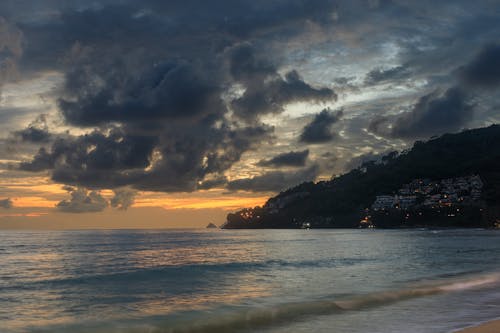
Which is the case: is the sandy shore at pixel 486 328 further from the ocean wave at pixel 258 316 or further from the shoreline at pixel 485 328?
the ocean wave at pixel 258 316

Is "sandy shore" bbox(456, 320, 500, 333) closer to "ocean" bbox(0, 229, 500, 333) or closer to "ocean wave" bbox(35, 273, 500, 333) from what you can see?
"ocean" bbox(0, 229, 500, 333)

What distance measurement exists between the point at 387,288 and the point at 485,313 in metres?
10.3

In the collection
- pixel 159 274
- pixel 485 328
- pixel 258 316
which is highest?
pixel 485 328

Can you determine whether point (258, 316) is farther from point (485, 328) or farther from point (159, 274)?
point (159, 274)

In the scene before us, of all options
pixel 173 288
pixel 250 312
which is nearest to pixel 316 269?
pixel 173 288

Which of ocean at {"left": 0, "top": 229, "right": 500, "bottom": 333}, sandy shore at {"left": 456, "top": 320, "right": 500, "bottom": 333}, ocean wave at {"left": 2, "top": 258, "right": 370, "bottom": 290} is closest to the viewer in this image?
sandy shore at {"left": 456, "top": 320, "right": 500, "bottom": 333}

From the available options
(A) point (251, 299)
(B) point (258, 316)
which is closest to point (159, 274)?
(A) point (251, 299)

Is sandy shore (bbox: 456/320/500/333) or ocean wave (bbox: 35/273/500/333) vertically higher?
sandy shore (bbox: 456/320/500/333)

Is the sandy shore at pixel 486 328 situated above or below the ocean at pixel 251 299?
above

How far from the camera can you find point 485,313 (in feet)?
63.1

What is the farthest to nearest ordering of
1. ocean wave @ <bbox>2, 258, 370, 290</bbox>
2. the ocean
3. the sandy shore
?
ocean wave @ <bbox>2, 258, 370, 290</bbox> → the ocean → the sandy shore

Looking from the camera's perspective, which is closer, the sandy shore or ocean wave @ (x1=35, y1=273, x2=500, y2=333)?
the sandy shore

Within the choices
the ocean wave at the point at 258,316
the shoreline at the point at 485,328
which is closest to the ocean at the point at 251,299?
the ocean wave at the point at 258,316

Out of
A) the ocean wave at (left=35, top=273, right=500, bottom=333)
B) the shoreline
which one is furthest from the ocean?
the shoreline
